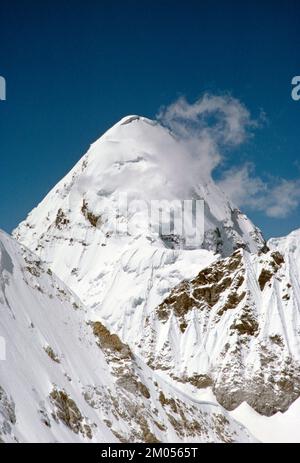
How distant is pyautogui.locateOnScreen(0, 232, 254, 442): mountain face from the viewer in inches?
2391

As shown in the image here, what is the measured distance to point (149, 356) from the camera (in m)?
172

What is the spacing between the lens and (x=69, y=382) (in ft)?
232

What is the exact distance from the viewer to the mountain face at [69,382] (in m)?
60.7

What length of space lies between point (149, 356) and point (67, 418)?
356 feet

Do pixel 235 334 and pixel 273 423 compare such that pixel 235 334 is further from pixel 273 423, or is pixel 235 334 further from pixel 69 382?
pixel 69 382

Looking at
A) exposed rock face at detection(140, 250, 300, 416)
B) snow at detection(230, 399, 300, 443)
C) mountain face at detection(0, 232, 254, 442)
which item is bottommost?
mountain face at detection(0, 232, 254, 442)
